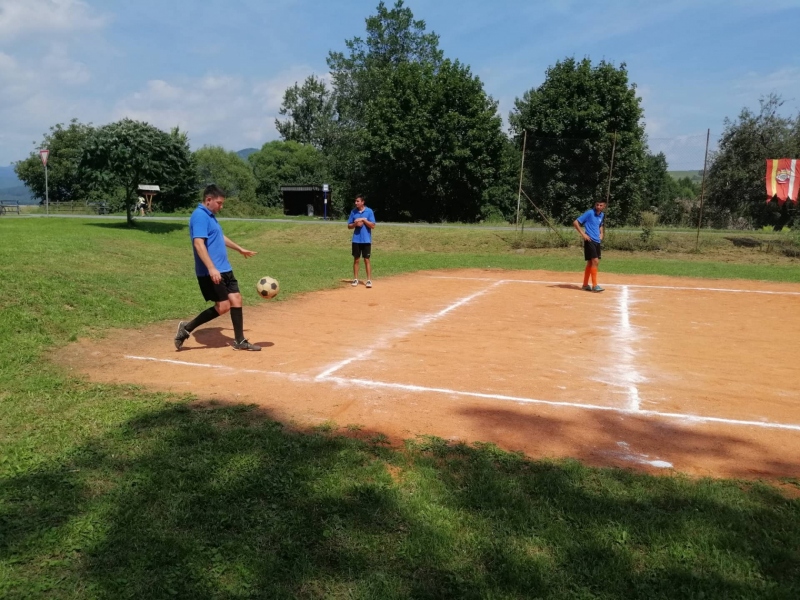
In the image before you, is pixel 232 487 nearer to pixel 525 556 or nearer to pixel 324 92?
pixel 525 556

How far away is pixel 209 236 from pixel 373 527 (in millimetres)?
4852

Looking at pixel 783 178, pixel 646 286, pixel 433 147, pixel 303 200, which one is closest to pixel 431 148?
pixel 433 147

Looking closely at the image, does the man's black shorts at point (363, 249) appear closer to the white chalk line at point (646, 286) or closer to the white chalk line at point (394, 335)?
the white chalk line at point (394, 335)

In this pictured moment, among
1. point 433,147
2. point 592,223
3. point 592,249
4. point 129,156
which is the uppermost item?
point 433,147

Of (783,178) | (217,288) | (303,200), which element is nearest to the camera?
(217,288)

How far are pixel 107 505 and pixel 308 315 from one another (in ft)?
22.3

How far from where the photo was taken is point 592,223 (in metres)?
13.6

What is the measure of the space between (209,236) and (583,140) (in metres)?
21.0

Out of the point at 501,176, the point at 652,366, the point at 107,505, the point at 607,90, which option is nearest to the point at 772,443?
the point at 652,366

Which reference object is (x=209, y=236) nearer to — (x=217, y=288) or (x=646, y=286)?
(x=217, y=288)

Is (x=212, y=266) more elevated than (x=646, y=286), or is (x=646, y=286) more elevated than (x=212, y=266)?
(x=212, y=266)

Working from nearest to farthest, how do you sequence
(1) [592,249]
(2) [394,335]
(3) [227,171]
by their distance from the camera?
1. (2) [394,335]
2. (1) [592,249]
3. (3) [227,171]

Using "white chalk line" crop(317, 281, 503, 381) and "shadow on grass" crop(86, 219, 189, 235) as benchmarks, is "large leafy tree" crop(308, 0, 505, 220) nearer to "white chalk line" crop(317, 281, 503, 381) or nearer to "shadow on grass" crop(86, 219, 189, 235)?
"shadow on grass" crop(86, 219, 189, 235)

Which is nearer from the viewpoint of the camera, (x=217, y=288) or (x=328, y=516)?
(x=328, y=516)
